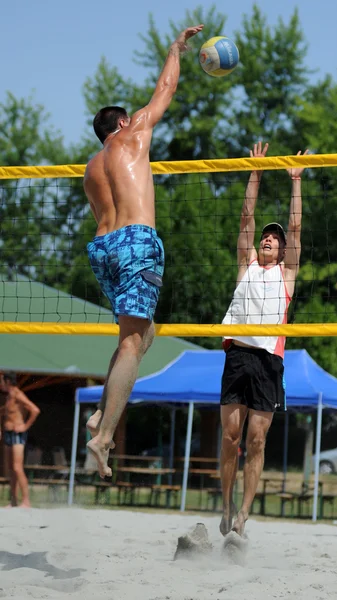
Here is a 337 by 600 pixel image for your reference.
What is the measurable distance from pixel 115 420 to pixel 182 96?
29.3 meters

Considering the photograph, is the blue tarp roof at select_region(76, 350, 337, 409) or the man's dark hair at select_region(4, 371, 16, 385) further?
the blue tarp roof at select_region(76, 350, 337, 409)

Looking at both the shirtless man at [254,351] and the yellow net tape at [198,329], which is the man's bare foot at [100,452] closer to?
the yellow net tape at [198,329]

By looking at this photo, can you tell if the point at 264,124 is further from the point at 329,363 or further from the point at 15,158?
the point at 329,363

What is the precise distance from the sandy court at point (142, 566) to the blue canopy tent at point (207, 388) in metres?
4.34

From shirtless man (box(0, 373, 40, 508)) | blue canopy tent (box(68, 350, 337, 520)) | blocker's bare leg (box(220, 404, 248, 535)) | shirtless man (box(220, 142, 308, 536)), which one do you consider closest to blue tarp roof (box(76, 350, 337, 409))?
blue canopy tent (box(68, 350, 337, 520))

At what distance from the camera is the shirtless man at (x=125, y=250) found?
4293 millimetres

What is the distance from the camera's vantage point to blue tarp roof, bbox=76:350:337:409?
39.0 ft

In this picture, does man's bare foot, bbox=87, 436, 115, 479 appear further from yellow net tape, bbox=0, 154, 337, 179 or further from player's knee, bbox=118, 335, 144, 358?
yellow net tape, bbox=0, 154, 337, 179

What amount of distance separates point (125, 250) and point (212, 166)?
5.87 feet

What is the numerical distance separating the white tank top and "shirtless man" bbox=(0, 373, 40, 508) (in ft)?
17.8

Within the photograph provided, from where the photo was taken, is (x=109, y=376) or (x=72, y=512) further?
(x=72, y=512)

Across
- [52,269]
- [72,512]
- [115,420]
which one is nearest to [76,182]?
[52,269]

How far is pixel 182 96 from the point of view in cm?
3256

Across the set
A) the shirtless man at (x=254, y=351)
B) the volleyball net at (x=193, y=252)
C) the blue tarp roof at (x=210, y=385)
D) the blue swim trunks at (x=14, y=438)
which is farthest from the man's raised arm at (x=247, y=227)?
the volleyball net at (x=193, y=252)
